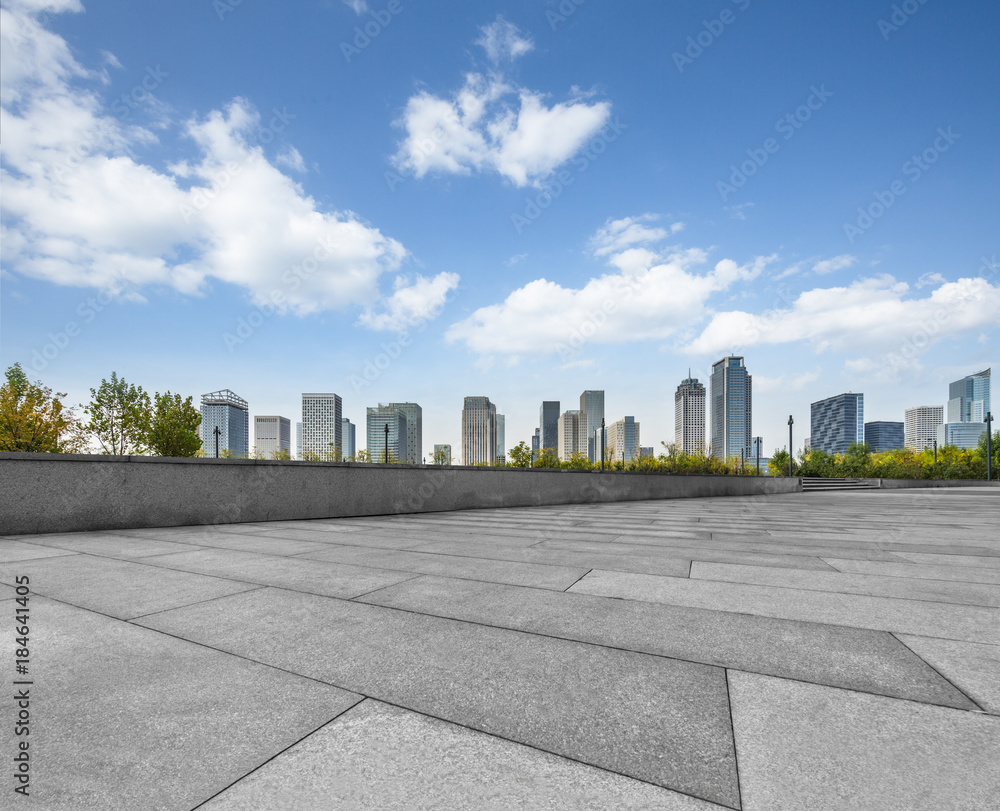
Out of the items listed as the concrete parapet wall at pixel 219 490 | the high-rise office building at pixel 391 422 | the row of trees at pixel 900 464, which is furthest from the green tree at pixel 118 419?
the high-rise office building at pixel 391 422

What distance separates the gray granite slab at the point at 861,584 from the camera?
14.5ft

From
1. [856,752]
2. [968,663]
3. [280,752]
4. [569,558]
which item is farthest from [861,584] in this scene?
[280,752]

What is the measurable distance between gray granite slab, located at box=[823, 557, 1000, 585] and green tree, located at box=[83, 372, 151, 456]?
52103 mm

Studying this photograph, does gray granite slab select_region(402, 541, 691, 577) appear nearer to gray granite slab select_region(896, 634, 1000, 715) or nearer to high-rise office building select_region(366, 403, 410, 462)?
gray granite slab select_region(896, 634, 1000, 715)

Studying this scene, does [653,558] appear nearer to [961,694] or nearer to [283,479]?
[961,694]

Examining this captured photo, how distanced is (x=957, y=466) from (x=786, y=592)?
81087 mm

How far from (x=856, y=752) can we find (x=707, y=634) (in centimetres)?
140

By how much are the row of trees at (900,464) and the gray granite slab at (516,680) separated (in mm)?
81722

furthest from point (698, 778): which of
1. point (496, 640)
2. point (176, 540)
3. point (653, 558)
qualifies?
point (176, 540)

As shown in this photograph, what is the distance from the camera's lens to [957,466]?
63.5m

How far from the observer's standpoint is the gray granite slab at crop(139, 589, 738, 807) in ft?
6.52

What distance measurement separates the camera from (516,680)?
2611 mm

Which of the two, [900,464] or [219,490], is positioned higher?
[219,490]

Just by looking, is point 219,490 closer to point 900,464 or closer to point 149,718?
point 149,718
